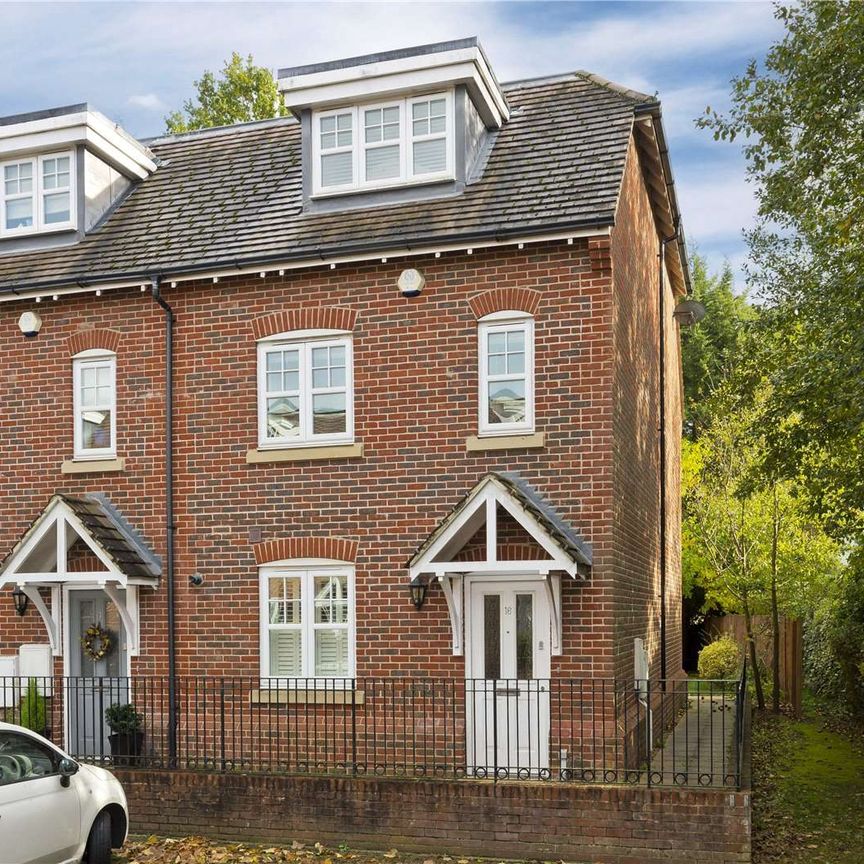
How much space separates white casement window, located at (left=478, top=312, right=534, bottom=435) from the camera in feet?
46.3

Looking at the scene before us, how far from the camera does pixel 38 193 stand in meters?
17.3

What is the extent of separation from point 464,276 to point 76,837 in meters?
7.63

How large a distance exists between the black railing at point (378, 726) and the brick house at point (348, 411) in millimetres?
84

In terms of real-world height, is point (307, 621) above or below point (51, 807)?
above

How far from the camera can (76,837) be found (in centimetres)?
1109

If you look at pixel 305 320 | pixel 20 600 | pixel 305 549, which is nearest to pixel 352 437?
pixel 305 549

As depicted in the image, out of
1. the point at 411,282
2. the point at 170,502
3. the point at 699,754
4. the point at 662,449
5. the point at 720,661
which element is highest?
the point at 411,282

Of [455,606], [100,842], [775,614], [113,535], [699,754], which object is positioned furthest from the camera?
[775,614]

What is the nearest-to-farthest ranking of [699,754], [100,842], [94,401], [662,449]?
[100,842] → [699,754] → [94,401] → [662,449]

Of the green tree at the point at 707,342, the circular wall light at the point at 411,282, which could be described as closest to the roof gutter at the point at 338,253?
the circular wall light at the point at 411,282

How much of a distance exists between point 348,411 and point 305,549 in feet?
5.98

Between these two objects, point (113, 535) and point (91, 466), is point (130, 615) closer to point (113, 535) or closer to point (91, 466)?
point (113, 535)

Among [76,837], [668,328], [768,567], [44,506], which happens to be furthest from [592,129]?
[768,567]

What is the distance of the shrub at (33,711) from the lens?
1543 centimetres
